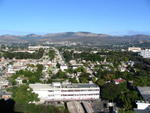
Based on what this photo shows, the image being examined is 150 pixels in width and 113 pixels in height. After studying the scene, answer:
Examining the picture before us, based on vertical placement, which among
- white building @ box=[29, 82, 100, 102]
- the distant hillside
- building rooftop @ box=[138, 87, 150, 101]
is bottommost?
the distant hillside

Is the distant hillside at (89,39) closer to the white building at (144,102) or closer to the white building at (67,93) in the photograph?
the white building at (67,93)

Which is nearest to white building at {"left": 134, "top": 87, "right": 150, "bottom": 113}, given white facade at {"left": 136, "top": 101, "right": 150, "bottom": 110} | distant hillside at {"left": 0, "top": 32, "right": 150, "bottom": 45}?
white facade at {"left": 136, "top": 101, "right": 150, "bottom": 110}

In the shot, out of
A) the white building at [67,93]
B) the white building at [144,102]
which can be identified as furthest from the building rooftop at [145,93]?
the white building at [67,93]

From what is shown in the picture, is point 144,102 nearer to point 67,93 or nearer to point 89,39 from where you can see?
point 67,93

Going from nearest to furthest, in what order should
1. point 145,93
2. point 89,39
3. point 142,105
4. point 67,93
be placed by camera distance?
point 142,105 < point 145,93 < point 67,93 < point 89,39

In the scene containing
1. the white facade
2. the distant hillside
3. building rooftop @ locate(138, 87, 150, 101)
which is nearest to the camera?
the white facade

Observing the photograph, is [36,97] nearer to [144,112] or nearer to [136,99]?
[136,99]

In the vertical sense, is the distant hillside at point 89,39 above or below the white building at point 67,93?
below

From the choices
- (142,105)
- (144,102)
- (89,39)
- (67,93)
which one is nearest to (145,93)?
(144,102)

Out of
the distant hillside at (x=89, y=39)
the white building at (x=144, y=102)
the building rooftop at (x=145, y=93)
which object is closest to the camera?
the white building at (x=144, y=102)

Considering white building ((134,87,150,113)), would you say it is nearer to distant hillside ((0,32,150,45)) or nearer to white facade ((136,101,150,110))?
white facade ((136,101,150,110))

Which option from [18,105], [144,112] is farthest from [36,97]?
[144,112]
